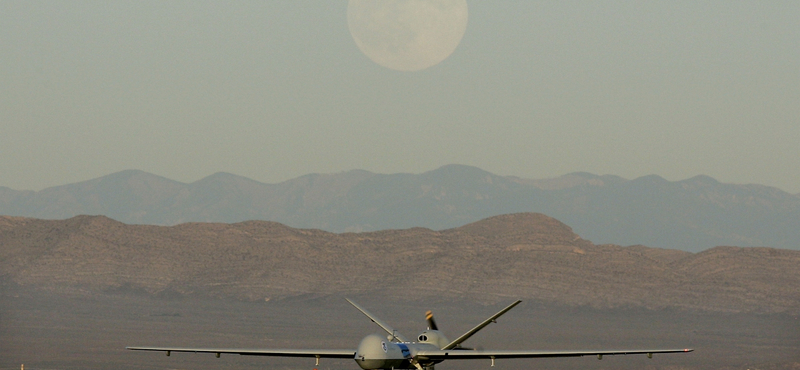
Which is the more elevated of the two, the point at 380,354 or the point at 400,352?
the point at 400,352

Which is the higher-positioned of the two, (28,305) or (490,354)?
(28,305)

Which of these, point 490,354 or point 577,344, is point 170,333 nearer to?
point 577,344

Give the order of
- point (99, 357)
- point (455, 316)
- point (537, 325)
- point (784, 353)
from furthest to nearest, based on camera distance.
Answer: point (455, 316) < point (537, 325) < point (784, 353) < point (99, 357)

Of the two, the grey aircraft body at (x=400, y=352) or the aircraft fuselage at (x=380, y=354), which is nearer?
the aircraft fuselage at (x=380, y=354)

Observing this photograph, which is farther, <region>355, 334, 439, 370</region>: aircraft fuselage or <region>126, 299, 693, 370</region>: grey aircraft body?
<region>126, 299, 693, 370</region>: grey aircraft body

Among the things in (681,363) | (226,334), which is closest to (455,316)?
(226,334)

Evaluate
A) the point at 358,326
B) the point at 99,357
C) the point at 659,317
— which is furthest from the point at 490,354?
the point at 659,317

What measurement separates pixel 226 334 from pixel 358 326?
24.8 m

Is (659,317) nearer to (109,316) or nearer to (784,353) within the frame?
(784,353)

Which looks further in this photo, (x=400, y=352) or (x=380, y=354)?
(x=400, y=352)

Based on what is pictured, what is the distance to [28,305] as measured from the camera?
193m

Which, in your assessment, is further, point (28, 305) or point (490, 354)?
point (28, 305)

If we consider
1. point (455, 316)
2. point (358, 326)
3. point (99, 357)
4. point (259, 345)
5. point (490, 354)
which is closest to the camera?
point (490, 354)

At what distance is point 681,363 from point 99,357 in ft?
227
